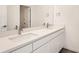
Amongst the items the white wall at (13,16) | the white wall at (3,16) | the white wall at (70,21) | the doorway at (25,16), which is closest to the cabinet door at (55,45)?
the white wall at (70,21)

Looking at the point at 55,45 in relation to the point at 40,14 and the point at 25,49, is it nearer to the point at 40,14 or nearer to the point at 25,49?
the point at 40,14

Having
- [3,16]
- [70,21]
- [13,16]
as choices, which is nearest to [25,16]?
[13,16]

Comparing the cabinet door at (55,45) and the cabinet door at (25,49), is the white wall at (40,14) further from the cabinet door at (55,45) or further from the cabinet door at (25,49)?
the cabinet door at (25,49)

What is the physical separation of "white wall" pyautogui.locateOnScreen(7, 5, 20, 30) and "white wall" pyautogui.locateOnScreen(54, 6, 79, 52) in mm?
1497

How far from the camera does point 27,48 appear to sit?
113 cm

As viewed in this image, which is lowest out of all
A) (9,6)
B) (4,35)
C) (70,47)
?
(70,47)

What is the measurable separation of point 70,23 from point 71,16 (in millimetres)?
211

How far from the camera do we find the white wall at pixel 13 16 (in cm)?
147

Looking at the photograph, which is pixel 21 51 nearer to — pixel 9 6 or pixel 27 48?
pixel 27 48

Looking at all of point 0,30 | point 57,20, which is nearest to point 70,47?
point 57,20

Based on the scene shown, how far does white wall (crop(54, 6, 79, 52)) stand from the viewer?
8.14 ft

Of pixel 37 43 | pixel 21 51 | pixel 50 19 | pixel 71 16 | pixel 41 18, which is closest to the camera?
pixel 21 51

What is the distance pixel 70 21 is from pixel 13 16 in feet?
5.71

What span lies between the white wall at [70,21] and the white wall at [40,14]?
206mm
